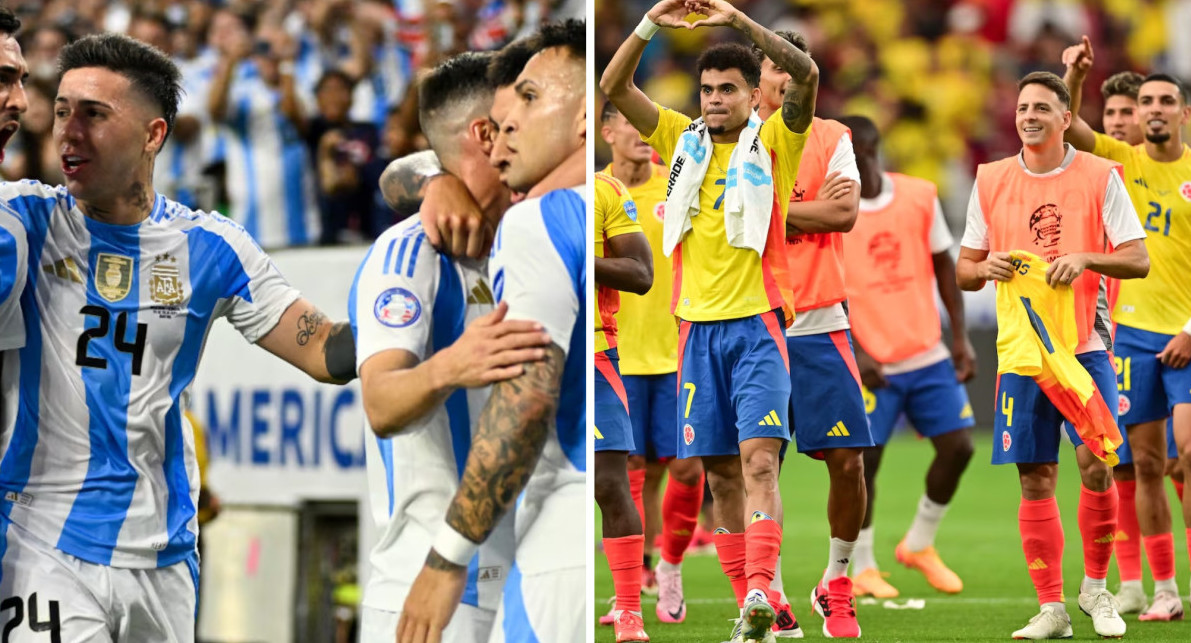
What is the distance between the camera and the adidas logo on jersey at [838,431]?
3395 mm

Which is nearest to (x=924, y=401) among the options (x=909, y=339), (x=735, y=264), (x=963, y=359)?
(x=909, y=339)

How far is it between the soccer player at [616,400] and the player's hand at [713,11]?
1.64 feet

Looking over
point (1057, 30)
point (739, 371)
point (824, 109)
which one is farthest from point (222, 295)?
point (1057, 30)

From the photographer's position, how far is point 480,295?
273 cm

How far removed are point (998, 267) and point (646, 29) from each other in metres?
1.00

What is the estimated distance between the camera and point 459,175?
2.77 meters

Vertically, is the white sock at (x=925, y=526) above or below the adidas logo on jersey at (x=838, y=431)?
below

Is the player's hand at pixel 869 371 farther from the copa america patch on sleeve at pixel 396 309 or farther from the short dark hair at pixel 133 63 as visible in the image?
the short dark hair at pixel 133 63

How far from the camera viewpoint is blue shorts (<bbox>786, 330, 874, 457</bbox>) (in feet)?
11.0

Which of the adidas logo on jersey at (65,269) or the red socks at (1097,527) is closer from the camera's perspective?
the adidas logo on jersey at (65,269)

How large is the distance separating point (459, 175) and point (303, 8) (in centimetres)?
398

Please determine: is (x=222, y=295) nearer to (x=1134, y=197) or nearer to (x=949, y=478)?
(x=1134, y=197)

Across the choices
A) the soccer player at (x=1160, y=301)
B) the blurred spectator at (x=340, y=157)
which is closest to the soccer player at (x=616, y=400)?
the soccer player at (x=1160, y=301)

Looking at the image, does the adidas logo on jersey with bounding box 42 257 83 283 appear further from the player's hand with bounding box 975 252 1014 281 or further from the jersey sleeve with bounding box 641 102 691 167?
the player's hand with bounding box 975 252 1014 281
